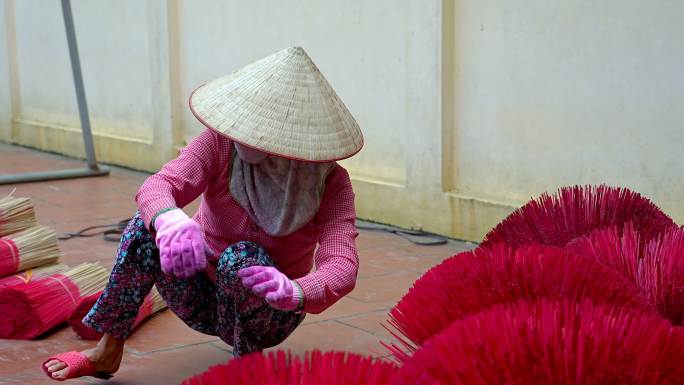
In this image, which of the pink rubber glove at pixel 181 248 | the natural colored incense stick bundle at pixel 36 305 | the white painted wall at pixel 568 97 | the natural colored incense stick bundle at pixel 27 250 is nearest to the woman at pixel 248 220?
the pink rubber glove at pixel 181 248

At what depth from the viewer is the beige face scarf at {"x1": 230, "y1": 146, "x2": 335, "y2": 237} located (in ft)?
6.46

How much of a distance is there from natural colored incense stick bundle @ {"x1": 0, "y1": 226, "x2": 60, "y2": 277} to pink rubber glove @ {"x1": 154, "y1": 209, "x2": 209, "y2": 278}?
144 cm

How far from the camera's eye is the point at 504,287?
3.47ft

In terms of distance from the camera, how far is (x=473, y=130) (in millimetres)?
4242

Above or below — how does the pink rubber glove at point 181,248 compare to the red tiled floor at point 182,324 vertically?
above

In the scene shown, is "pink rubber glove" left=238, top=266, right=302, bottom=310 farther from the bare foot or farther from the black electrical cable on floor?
the black electrical cable on floor

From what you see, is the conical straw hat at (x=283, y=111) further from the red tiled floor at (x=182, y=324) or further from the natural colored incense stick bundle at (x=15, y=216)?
the natural colored incense stick bundle at (x=15, y=216)

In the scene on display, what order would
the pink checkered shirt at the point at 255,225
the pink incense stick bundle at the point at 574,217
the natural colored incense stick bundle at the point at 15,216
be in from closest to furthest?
the pink incense stick bundle at the point at 574,217, the pink checkered shirt at the point at 255,225, the natural colored incense stick bundle at the point at 15,216

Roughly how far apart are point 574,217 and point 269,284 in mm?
440

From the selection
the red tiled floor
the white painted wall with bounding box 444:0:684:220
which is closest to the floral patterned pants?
the red tiled floor

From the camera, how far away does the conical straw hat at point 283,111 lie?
1.75 metres

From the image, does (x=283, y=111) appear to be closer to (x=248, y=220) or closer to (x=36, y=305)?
(x=248, y=220)

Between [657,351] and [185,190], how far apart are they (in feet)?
4.12

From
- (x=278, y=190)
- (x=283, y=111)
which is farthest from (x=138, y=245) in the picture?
(x=283, y=111)
